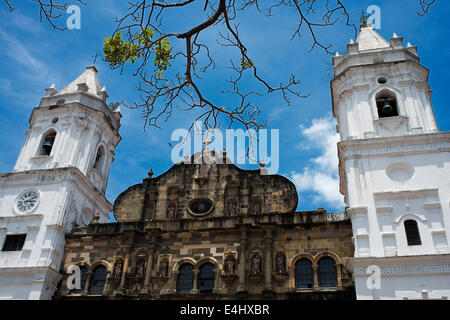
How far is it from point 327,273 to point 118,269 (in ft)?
31.3

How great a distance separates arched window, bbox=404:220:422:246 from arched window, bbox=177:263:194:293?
9.43 meters

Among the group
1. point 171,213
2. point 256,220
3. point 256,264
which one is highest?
point 171,213

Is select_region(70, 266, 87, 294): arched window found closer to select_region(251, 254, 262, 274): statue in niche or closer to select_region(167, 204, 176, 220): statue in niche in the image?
select_region(167, 204, 176, 220): statue in niche

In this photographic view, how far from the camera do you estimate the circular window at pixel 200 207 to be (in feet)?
76.9

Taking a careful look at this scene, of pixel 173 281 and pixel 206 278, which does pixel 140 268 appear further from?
pixel 206 278

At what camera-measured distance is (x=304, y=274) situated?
20.3 meters

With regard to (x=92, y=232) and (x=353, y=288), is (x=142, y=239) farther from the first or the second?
(x=353, y=288)

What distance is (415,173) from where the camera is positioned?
67.3ft

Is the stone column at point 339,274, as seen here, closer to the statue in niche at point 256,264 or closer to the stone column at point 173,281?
the statue in niche at point 256,264

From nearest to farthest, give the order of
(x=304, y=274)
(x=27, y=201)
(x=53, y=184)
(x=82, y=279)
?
(x=304, y=274), (x=82, y=279), (x=27, y=201), (x=53, y=184)

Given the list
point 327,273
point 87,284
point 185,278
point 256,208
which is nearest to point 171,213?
point 185,278

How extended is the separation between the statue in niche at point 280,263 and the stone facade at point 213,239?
4cm

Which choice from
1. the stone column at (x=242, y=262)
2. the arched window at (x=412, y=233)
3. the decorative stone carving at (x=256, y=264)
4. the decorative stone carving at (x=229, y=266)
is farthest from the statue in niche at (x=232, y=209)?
the arched window at (x=412, y=233)

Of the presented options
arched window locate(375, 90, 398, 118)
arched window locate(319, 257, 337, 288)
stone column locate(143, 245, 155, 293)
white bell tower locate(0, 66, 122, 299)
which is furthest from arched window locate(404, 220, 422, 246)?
white bell tower locate(0, 66, 122, 299)
